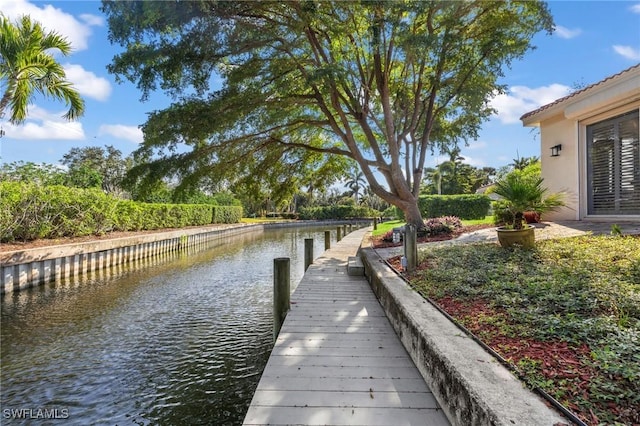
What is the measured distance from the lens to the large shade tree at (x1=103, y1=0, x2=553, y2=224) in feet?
25.5

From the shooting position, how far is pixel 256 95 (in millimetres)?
9281

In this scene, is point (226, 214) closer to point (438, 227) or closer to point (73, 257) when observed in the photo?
point (73, 257)

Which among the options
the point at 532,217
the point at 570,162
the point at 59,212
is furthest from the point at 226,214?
the point at 570,162

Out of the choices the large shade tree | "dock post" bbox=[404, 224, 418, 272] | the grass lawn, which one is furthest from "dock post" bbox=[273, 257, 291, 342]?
the large shade tree

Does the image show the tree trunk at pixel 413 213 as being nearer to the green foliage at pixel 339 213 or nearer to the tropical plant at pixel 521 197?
the tropical plant at pixel 521 197

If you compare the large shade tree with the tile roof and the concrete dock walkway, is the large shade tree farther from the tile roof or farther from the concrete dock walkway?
the concrete dock walkway

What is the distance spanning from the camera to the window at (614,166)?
7.99 meters

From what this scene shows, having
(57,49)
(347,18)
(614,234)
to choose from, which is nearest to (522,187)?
(614,234)

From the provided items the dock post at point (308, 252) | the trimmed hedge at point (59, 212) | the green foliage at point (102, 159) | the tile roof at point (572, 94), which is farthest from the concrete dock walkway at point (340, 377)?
the green foliage at point (102, 159)

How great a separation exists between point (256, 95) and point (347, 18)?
Result: 10.6ft

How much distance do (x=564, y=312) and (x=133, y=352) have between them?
17.8 ft

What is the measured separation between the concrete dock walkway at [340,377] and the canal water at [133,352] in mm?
952

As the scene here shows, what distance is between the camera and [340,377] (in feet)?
9.89

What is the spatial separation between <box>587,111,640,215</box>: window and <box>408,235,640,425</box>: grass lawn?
12.6 ft
